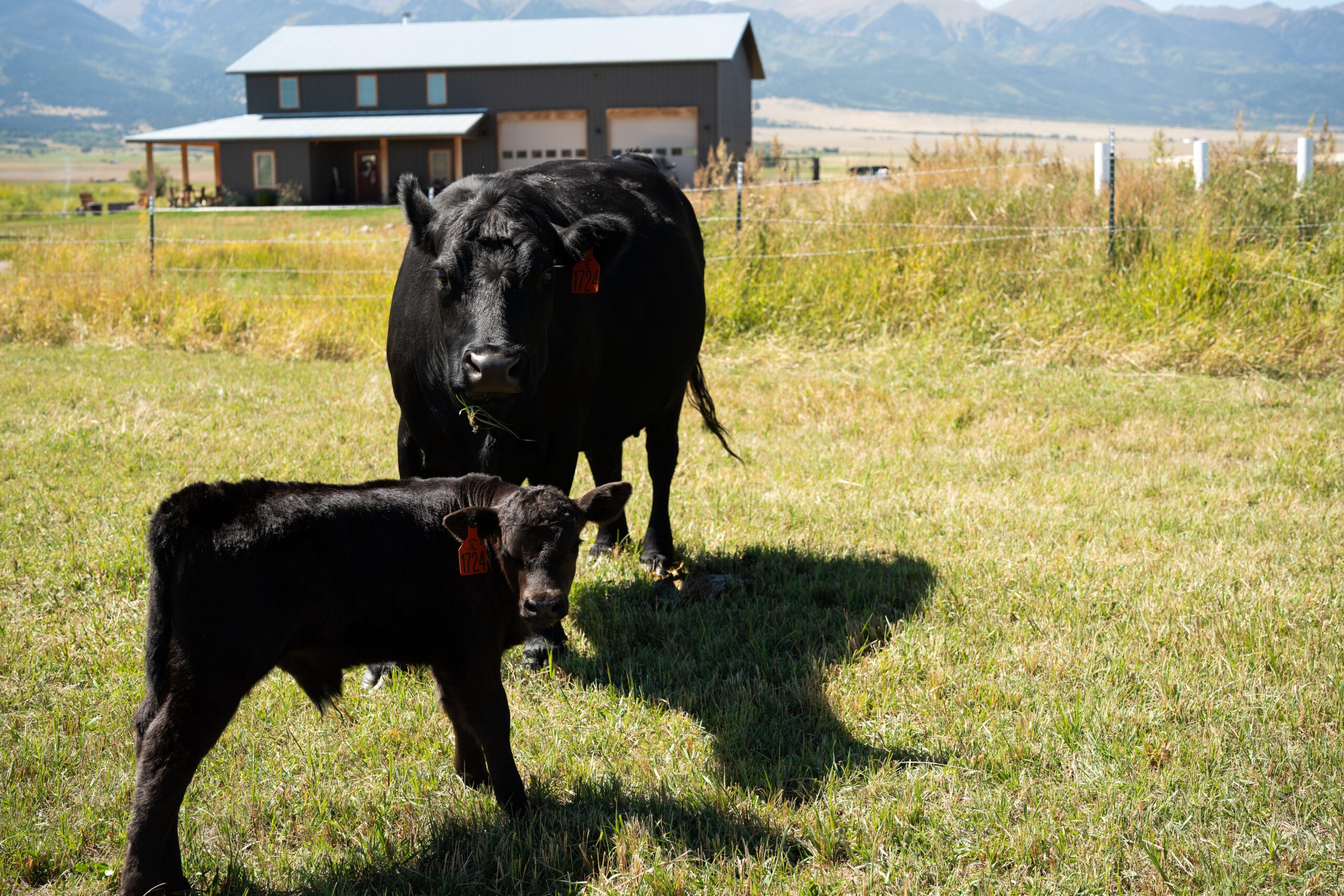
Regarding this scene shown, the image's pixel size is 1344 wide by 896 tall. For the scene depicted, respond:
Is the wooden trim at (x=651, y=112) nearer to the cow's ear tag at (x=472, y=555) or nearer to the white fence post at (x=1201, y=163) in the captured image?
the white fence post at (x=1201, y=163)

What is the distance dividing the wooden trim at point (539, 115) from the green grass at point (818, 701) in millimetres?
38420

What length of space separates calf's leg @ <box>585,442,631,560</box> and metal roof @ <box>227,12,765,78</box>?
38.6m

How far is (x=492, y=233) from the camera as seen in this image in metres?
4.22

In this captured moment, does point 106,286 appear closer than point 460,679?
No

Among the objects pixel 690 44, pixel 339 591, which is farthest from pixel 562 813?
pixel 690 44

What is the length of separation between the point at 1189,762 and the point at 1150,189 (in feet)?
33.5

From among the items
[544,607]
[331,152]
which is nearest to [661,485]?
[544,607]

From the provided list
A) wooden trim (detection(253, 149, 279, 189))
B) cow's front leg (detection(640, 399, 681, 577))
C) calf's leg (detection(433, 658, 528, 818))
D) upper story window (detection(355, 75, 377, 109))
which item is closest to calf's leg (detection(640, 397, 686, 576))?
cow's front leg (detection(640, 399, 681, 577))

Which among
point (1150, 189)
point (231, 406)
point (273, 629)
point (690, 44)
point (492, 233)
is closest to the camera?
point (273, 629)

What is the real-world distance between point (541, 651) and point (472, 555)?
1369 millimetres

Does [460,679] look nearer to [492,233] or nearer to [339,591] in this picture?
[339,591]

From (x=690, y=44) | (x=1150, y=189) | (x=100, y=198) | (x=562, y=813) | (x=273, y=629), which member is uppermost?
(x=690, y=44)

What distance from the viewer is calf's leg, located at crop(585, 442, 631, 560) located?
6.03 metres

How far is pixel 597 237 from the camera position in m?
4.55
